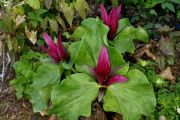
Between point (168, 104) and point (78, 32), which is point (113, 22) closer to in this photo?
point (78, 32)

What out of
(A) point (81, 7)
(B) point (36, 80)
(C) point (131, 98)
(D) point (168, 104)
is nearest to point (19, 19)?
(A) point (81, 7)

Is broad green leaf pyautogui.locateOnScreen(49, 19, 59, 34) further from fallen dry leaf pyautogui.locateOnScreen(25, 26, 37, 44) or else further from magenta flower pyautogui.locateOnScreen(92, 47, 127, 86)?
magenta flower pyautogui.locateOnScreen(92, 47, 127, 86)

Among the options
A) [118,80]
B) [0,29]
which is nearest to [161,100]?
[118,80]

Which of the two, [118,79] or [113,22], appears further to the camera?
[113,22]

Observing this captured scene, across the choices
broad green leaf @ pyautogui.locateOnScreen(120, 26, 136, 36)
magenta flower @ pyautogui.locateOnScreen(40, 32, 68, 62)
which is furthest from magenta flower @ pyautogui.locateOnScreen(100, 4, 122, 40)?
magenta flower @ pyautogui.locateOnScreen(40, 32, 68, 62)

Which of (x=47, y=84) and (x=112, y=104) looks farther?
(x=47, y=84)

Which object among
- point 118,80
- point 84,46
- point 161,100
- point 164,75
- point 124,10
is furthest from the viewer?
point 124,10

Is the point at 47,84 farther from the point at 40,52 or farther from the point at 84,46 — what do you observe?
the point at 40,52

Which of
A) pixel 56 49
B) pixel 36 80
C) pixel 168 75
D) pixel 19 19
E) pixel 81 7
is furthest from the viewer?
pixel 81 7
